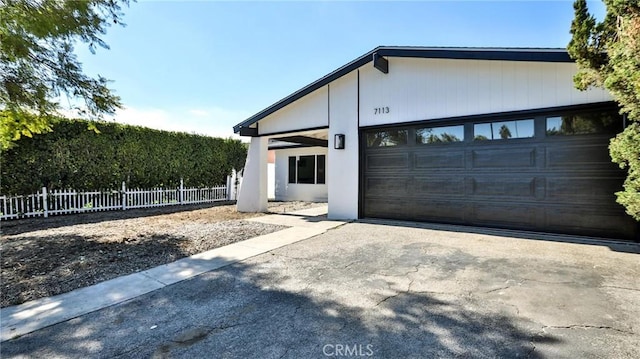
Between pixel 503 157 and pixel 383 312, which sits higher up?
pixel 503 157

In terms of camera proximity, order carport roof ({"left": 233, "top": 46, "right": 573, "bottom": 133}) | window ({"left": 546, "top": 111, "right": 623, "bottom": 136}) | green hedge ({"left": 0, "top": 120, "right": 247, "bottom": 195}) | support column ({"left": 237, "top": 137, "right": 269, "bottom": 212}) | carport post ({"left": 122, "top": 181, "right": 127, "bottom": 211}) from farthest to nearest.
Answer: carport post ({"left": 122, "top": 181, "right": 127, "bottom": 211}) → support column ({"left": 237, "top": 137, "right": 269, "bottom": 212}) → green hedge ({"left": 0, "top": 120, "right": 247, "bottom": 195}) → carport roof ({"left": 233, "top": 46, "right": 573, "bottom": 133}) → window ({"left": 546, "top": 111, "right": 623, "bottom": 136})

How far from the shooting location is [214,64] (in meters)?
10.5

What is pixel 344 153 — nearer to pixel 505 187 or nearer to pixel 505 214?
pixel 505 187

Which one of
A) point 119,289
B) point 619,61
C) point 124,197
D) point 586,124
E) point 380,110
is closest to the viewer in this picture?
point 119,289

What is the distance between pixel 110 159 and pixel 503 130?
39.7ft

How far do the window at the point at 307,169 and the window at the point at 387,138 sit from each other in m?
5.68

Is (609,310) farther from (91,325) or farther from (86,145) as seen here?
(86,145)

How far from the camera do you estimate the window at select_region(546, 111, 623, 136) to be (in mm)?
5289

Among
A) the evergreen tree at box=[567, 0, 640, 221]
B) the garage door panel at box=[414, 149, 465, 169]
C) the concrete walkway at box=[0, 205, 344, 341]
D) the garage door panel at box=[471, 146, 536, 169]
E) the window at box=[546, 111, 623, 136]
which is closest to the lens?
the concrete walkway at box=[0, 205, 344, 341]

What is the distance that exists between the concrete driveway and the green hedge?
841cm

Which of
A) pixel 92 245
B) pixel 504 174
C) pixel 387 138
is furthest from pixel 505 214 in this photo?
pixel 92 245

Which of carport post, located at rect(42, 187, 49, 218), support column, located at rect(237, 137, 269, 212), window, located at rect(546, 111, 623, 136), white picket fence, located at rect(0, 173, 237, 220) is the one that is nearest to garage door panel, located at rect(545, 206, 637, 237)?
window, located at rect(546, 111, 623, 136)

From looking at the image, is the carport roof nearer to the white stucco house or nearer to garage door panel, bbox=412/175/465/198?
the white stucco house

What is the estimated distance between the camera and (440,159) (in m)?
7.18
